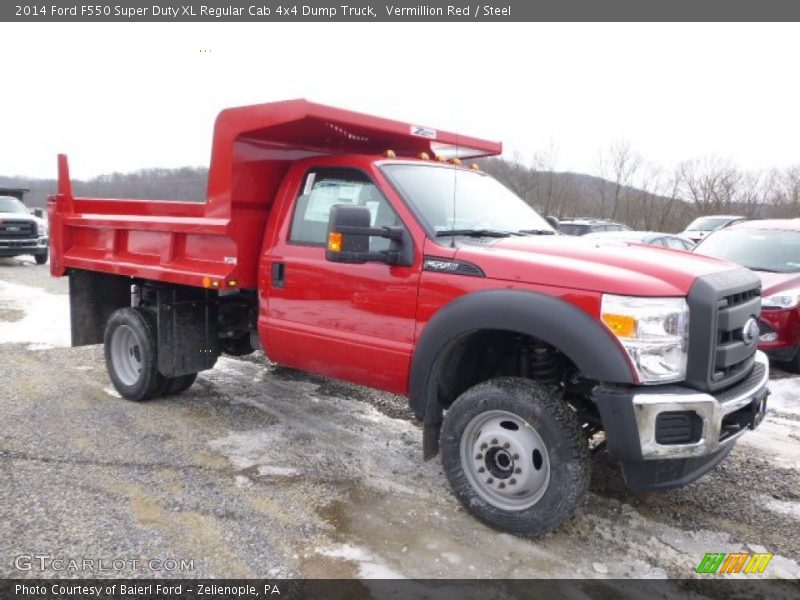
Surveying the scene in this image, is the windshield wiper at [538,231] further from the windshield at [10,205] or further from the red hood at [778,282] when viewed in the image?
the windshield at [10,205]

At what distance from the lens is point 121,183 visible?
7816 mm

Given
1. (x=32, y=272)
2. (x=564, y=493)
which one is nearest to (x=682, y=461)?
(x=564, y=493)

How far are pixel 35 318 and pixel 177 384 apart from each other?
485 centimetres

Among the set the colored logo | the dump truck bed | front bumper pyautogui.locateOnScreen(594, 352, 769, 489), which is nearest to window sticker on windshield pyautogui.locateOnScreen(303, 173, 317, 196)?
the dump truck bed

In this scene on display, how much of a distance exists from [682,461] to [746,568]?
0.64 m

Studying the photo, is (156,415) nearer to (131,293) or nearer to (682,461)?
(131,293)

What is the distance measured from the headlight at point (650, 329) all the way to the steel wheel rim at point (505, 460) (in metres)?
0.67

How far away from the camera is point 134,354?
586 centimetres

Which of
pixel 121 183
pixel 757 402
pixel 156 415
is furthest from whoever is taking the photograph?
pixel 121 183

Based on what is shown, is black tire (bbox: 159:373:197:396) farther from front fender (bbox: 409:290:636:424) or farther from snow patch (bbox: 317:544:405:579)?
snow patch (bbox: 317:544:405:579)

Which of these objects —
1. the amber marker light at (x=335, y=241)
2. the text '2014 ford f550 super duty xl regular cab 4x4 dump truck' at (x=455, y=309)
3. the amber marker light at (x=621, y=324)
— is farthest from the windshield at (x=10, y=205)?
the amber marker light at (x=621, y=324)

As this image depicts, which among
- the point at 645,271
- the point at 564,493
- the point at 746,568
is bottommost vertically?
the point at 746,568

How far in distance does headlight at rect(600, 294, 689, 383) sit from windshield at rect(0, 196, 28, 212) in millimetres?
Answer: 18470

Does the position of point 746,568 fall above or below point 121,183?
below
